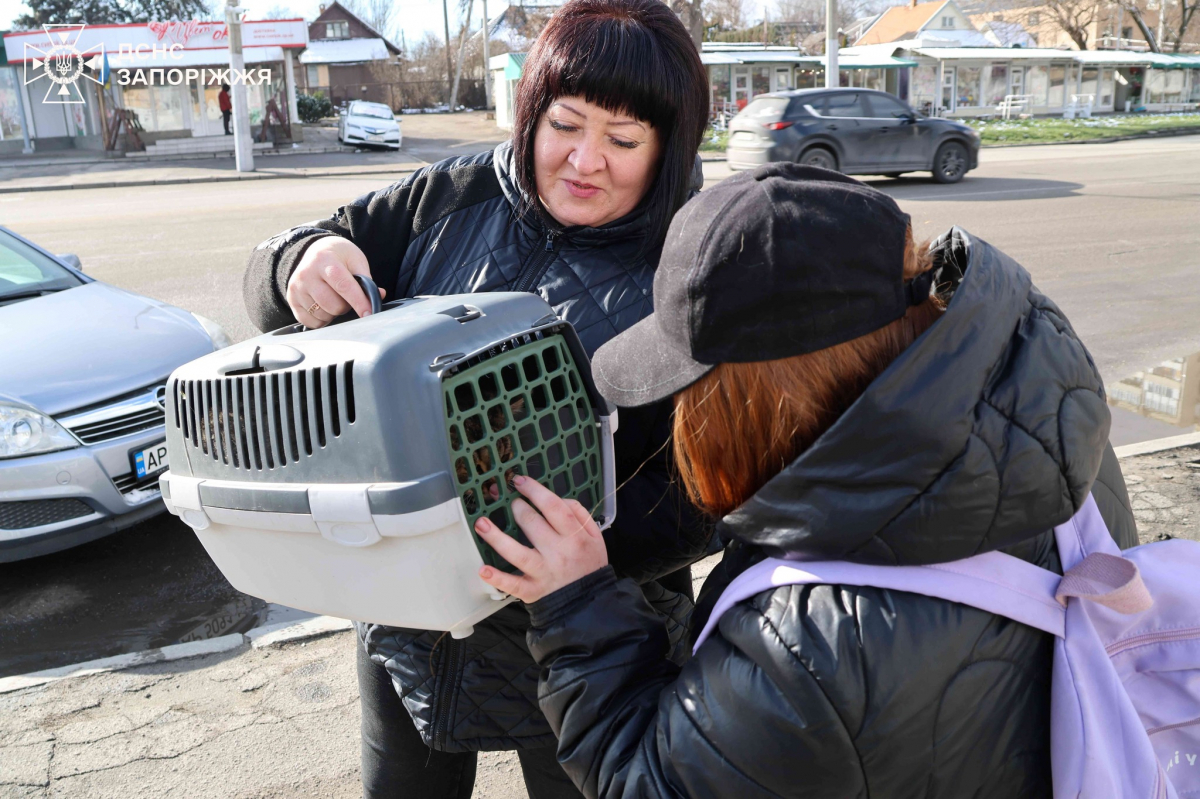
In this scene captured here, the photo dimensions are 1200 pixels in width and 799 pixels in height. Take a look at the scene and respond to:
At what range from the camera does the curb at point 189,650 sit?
9.62ft

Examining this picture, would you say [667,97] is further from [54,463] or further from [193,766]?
[54,463]

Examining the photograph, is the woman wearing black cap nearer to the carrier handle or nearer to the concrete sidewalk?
the carrier handle

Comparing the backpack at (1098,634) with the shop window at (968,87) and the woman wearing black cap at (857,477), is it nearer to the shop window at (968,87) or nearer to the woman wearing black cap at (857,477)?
the woman wearing black cap at (857,477)

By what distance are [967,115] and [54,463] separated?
126ft

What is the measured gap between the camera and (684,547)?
162cm

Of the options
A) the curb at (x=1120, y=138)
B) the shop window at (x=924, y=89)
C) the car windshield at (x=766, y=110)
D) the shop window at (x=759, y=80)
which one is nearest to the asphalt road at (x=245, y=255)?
the car windshield at (x=766, y=110)

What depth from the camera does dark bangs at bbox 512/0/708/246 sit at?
1656 millimetres

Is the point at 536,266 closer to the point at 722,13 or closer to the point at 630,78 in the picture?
the point at 630,78

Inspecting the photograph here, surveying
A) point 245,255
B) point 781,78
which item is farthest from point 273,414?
point 781,78

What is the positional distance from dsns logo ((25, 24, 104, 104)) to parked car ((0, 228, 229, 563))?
24.5m

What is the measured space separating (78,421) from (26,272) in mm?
1476

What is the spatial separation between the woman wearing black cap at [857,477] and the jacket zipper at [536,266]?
0.61 m

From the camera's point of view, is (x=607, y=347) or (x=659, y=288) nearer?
(x=659, y=288)

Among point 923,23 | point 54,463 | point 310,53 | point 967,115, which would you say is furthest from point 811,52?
point 54,463
